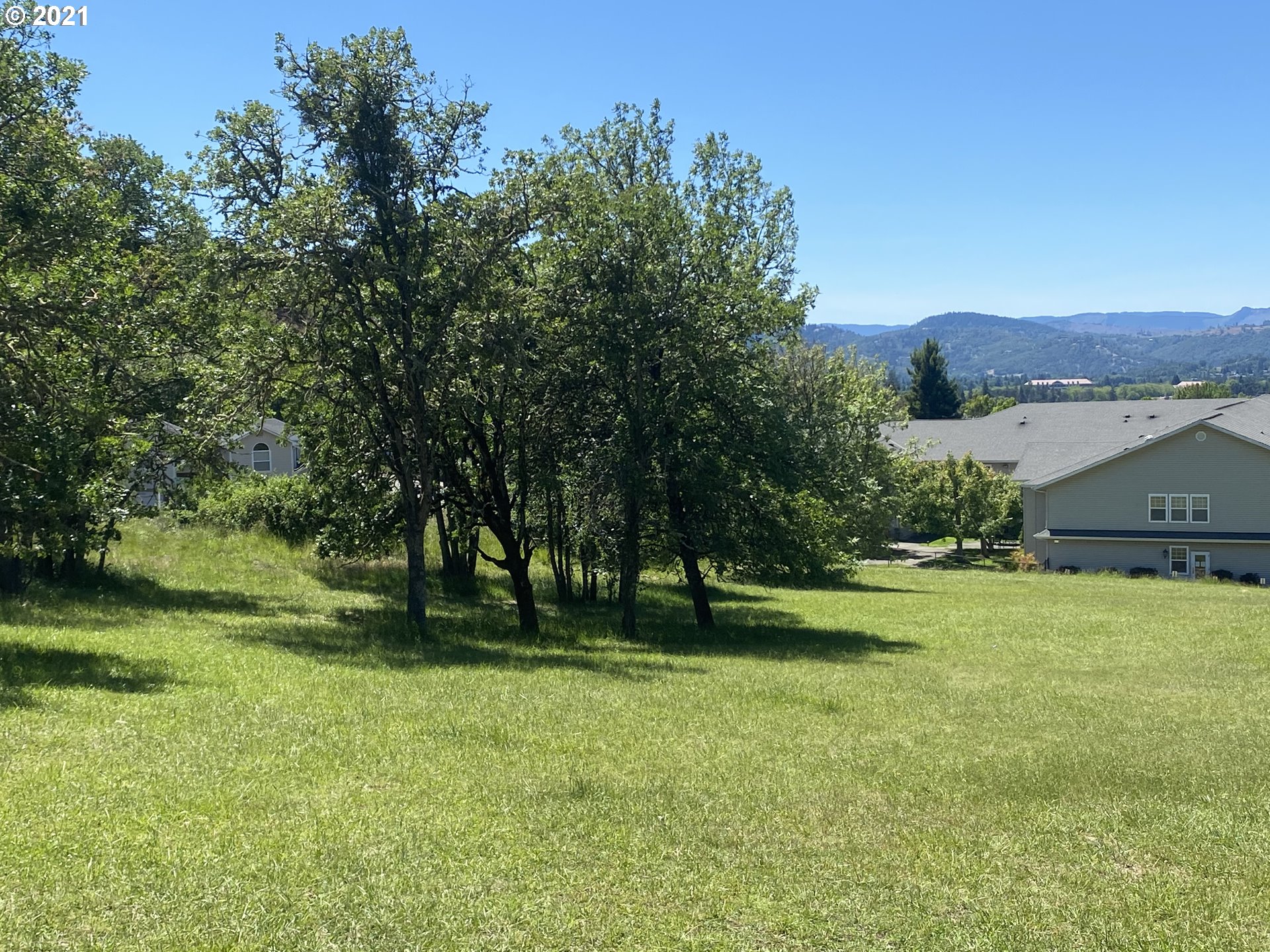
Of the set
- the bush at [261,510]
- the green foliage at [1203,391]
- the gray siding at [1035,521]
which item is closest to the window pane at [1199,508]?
the gray siding at [1035,521]

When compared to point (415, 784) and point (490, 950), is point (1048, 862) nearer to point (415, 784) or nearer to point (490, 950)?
point (490, 950)

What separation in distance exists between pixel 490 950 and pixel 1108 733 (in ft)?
33.6

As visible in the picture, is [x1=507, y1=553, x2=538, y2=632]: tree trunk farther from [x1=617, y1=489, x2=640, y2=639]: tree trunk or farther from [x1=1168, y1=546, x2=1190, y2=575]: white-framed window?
[x1=1168, y1=546, x2=1190, y2=575]: white-framed window

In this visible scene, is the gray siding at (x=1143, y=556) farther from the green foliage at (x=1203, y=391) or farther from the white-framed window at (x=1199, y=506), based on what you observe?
the green foliage at (x=1203, y=391)

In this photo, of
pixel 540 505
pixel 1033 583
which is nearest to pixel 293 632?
pixel 540 505

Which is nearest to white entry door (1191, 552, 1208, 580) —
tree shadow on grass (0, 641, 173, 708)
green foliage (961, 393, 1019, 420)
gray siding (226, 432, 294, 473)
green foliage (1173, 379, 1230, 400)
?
gray siding (226, 432, 294, 473)

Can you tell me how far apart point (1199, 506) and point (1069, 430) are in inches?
817

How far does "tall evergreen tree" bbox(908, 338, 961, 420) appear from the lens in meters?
120

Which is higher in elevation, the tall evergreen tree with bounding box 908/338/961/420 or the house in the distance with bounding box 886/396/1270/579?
the tall evergreen tree with bounding box 908/338/961/420

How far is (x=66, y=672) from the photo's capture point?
1388 centimetres

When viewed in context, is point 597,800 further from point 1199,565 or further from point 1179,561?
point 1199,565

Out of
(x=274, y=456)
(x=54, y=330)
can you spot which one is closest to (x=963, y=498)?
(x=274, y=456)

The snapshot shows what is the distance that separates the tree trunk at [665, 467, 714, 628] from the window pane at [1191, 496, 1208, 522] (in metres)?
36.1

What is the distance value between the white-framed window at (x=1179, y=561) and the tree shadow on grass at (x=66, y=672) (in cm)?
5071
